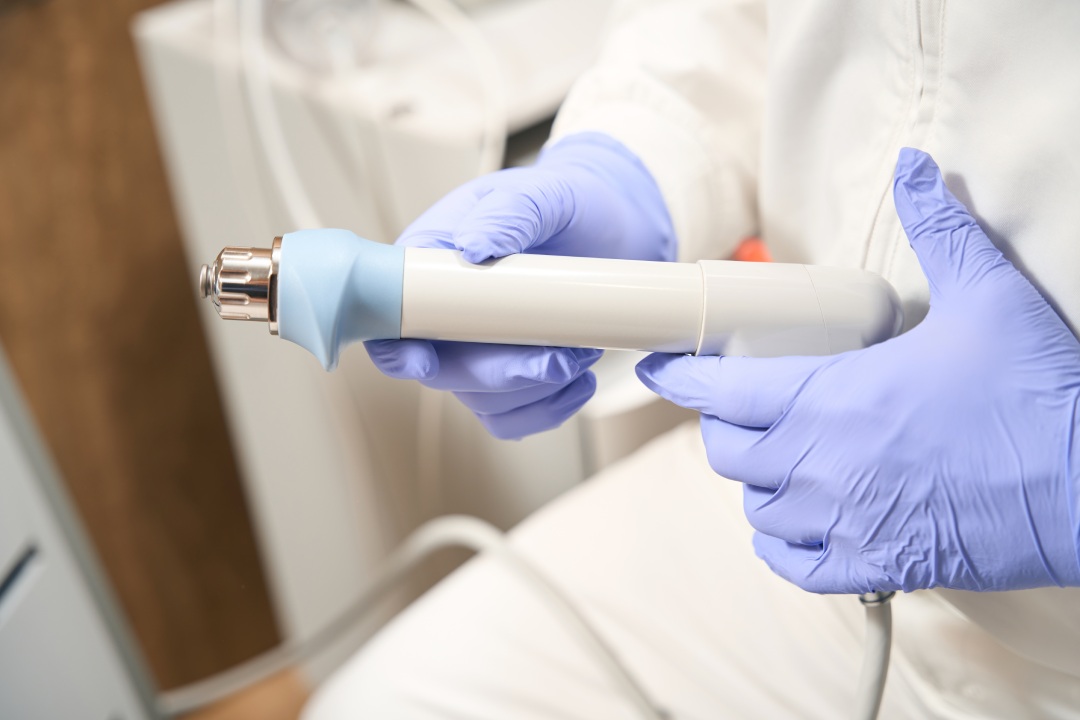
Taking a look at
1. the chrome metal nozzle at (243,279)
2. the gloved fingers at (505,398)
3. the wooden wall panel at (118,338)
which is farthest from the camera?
the wooden wall panel at (118,338)

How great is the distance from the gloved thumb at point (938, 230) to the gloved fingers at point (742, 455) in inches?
3.9

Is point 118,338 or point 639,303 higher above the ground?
point 639,303

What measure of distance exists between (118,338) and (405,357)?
717 millimetres

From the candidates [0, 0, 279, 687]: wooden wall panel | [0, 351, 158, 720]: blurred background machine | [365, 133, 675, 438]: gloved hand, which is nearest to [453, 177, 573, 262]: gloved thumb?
[365, 133, 675, 438]: gloved hand

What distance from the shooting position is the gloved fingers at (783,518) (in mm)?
380

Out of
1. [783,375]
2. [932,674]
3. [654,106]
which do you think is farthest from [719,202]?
[932,674]

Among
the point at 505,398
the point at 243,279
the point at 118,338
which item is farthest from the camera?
the point at 118,338

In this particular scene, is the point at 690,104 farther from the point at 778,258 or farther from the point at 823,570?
the point at 823,570

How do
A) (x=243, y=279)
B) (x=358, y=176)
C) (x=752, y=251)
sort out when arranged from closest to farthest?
1. (x=243, y=279)
2. (x=752, y=251)
3. (x=358, y=176)

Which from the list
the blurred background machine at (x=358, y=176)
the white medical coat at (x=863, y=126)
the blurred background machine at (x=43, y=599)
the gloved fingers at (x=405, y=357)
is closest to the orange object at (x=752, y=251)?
the white medical coat at (x=863, y=126)

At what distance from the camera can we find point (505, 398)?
0.45 metres

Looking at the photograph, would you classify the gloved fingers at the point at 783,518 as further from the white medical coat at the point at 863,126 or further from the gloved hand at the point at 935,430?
the white medical coat at the point at 863,126

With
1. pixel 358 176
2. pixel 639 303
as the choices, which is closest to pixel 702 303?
pixel 639 303

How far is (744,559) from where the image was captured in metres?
0.55
